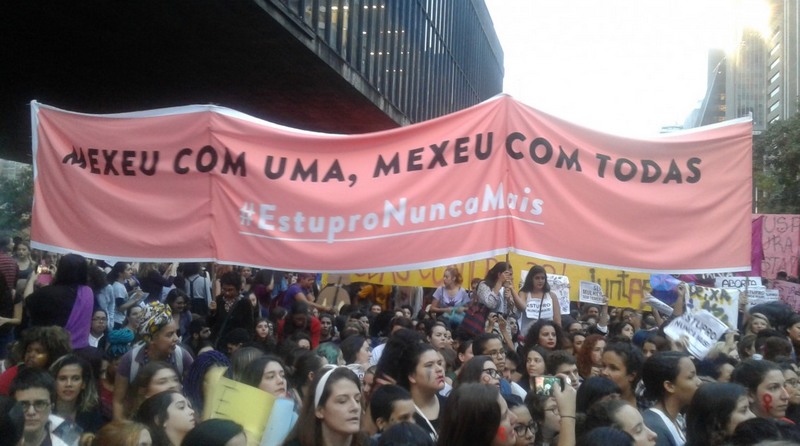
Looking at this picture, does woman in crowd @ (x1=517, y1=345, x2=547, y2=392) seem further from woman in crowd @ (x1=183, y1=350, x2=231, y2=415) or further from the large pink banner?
woman in crowd @ (x1=183, y1=350, x2=231, y2=415)

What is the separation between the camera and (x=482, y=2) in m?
56.8

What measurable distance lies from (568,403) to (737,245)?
6.02 ft

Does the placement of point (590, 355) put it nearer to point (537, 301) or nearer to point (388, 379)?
point (537, 301)

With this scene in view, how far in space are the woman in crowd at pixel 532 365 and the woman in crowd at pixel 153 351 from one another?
2.43m

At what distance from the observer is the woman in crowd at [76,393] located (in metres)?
5.05

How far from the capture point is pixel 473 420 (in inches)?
146

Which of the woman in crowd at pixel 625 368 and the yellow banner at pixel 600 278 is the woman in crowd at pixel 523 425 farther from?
the yellow banner at pixel 600 278

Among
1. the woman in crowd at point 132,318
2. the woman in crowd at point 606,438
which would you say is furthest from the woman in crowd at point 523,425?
the woman in crowd at point 132,318

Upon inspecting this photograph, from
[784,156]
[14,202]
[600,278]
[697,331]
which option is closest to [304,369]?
[697,331]

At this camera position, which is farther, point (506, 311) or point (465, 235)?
point (506, 311)

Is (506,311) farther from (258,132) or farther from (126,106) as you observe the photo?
(126,106)

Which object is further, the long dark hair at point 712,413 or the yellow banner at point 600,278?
the yellow banner at point 600,278

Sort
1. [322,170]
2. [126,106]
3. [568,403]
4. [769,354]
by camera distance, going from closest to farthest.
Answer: [568,403], [322,170], [769,354], [126,106]

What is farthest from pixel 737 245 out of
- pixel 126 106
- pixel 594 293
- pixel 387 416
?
pixel 126 106
